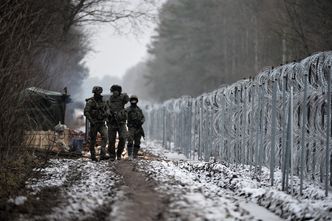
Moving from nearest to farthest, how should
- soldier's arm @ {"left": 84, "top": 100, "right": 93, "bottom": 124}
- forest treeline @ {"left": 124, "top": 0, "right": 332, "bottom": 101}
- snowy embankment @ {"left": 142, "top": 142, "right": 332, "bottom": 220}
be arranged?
1. snowy embankment @ {"left": 142, "top": 142, "right": 332, "bottom": 220}
2. soldier's arm @ {"left": 84, "top": 100, "right": 93, "bottom": 124}
3. forest treeline @ {"left": 124, "top": 0, "right": 332, "bottom": 101}

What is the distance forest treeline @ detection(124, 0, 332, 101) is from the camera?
22.4 meters

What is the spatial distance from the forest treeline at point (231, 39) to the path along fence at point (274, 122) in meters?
6.87

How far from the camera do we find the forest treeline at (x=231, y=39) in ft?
73.4

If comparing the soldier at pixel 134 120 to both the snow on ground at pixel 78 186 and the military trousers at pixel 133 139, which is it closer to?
the military trousers at pixel 133 139

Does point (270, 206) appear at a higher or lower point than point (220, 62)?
lower

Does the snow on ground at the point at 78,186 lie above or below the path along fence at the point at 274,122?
below

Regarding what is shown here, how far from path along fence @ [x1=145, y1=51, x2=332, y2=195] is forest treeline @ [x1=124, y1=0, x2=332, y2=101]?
687 cm

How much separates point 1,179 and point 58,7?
1232cm

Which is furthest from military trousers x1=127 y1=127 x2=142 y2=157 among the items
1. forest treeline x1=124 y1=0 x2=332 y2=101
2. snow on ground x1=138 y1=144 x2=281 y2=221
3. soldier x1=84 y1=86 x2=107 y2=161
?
forest treeline x1=124 y1=0 x2=332 y2=101

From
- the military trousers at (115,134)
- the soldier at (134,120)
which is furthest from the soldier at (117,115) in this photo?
the soldier at (134,120)

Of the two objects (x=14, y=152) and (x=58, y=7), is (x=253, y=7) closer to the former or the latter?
(x=58, y=7)

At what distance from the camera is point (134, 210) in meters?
6.47

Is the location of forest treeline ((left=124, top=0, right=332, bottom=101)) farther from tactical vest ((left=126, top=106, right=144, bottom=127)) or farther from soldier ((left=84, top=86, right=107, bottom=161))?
soldier ((left=84, top=86, right=107, bottom=161))

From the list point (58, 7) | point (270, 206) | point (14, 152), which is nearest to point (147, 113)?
point (58, 7)
